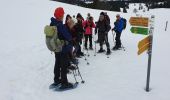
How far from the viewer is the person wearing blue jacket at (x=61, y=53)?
8422 mm

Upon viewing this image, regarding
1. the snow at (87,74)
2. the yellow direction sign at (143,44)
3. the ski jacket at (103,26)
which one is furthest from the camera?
the ski jacket at (103,26)

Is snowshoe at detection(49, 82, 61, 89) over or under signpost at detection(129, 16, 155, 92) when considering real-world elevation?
under

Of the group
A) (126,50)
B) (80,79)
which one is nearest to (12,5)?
(126,50)

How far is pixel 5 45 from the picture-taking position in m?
15.8

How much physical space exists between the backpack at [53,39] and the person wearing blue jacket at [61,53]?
0.45 feet

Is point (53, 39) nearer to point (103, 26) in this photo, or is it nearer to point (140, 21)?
point (140, 21)

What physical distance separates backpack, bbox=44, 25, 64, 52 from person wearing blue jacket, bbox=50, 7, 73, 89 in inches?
5.3

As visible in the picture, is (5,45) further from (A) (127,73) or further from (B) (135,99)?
(B) (135,99)

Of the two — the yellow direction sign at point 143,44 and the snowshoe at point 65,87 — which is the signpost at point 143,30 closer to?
the yellow direction sign at point 143,44

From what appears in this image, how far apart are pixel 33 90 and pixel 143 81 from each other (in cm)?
340

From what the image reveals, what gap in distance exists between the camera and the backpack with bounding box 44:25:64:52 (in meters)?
8.31

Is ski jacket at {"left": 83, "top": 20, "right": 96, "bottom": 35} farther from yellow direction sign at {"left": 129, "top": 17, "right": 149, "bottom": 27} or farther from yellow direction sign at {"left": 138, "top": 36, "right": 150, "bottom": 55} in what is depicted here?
yellow direction sign at {"left": 138, "top": 36, "right": 150, "bottom": 55}

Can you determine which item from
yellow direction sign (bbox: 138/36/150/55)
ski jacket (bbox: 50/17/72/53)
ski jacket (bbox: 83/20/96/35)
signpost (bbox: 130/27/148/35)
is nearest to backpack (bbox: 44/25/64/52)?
ski jacket (bbox: 50/17/72/53)

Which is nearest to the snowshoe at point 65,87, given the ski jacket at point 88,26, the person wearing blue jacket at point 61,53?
the person wearing blue jacket at point 61,53
